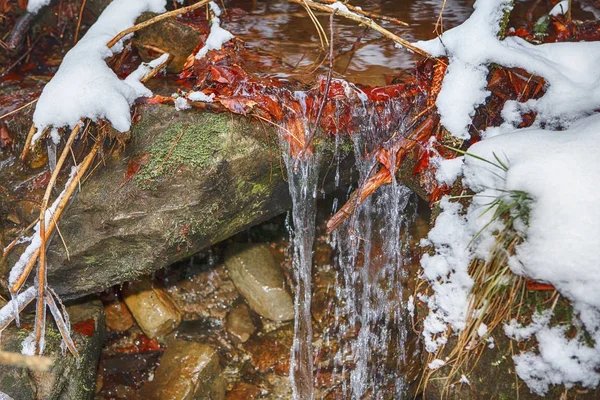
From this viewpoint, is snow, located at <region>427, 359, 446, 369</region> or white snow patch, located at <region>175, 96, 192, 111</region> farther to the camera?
white snow patch, located at <region>175, 96, 192, 111</region>

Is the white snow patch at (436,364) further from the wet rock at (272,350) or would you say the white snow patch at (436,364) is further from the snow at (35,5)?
the snow at (35,5)

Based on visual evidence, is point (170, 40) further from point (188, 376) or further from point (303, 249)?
point (188, 376)

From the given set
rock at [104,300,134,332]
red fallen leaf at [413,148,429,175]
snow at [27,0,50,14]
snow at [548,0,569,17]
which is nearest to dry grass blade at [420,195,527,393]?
red fallen leaf at [413,148,429,175]

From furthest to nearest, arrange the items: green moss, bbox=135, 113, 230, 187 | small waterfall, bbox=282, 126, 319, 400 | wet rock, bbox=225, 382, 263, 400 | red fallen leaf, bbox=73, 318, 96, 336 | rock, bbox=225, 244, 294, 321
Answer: rock, bbox=225, 244, 294, 321, wet rock, bbox=225, 382, 263, 400, red fallen leaf, bbox=73, 318, 96, 336, small waterfall, bbox=282, 126, 319, 400, green moss, bbox=135, 113, 230, 187

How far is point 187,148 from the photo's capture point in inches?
114

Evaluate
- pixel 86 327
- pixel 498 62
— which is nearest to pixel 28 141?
pixel 86 327

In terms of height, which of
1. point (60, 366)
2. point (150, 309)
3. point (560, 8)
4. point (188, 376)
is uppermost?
point (560, 8)

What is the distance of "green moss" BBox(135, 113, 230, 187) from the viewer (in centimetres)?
288

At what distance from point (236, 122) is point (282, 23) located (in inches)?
66.8

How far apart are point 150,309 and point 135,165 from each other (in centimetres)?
162

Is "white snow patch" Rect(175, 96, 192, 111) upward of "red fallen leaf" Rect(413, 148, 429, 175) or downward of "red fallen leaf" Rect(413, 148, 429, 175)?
upward

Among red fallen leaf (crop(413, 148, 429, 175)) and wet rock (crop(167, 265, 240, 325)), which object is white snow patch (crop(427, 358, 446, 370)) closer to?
red fallen leaf (crop(413, 148, 429, 175))

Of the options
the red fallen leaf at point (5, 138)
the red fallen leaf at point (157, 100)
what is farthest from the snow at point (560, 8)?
the red fallen leaf at point (5, 138)

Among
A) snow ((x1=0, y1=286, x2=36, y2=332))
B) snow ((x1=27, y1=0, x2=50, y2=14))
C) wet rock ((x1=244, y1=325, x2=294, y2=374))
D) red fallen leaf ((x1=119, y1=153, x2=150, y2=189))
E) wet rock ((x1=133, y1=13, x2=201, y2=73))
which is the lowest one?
wet rock ((x1=244, y1=325, x2=294, y2=374))
